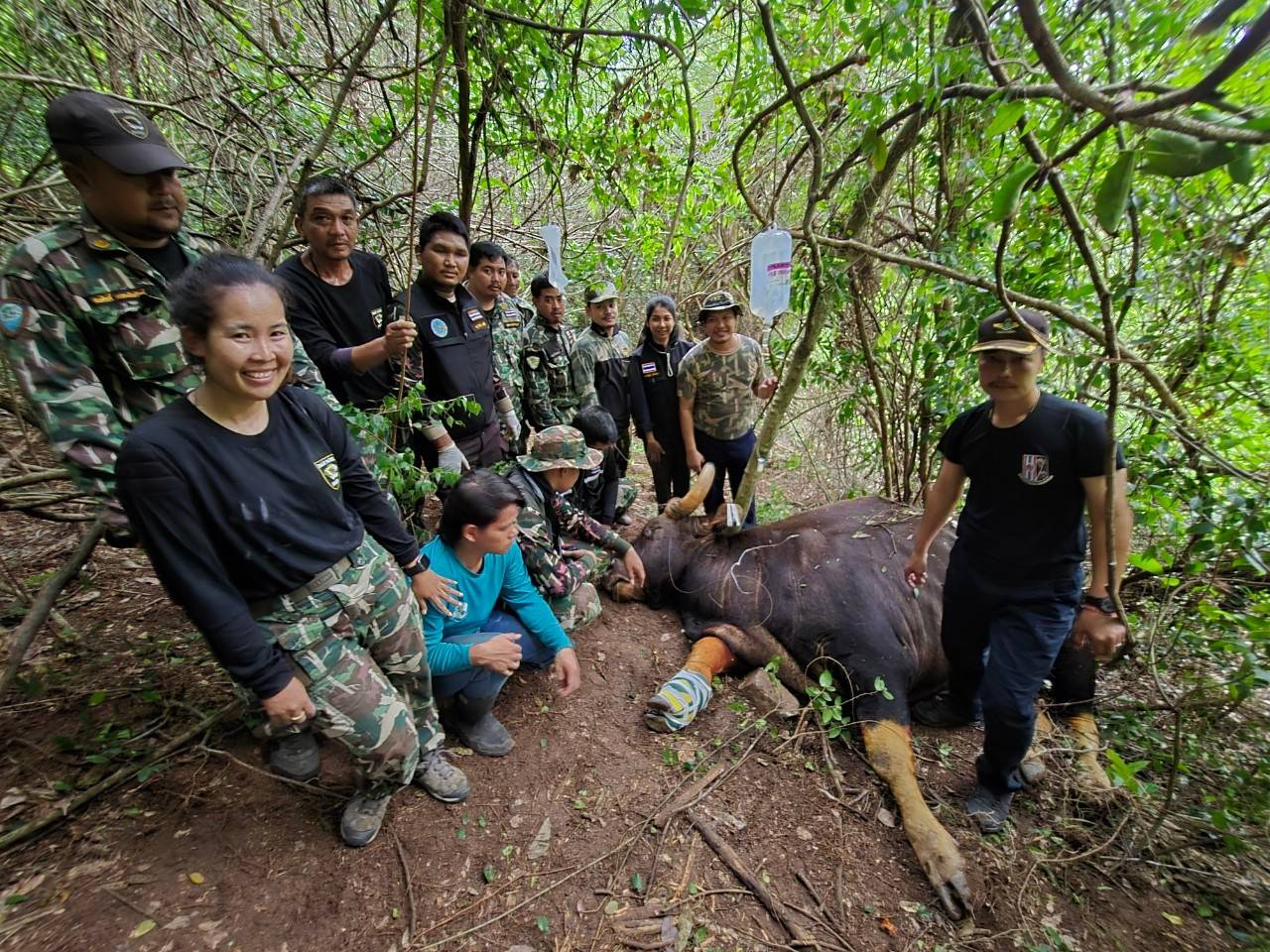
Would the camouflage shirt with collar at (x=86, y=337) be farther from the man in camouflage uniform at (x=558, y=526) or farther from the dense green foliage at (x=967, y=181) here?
the man in camouflage uniform at (x=558, y=526)

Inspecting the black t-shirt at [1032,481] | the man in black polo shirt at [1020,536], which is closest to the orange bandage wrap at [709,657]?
the man in black polo shirt at [1020,536]

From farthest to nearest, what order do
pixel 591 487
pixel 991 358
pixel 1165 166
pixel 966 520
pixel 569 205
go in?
pixel 569 205, pixel 591 487, pixel 966 520, pixel 991 358, pixel 1165 166

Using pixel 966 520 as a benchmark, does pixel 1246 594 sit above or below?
below

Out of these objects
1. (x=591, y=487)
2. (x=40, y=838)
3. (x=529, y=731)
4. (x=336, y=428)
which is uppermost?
(x=336, y=428)

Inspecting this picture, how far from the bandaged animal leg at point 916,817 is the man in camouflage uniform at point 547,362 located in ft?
10.2

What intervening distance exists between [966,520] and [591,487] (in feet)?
8.18

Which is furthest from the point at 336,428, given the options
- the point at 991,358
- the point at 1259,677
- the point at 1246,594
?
the point at 1246,594

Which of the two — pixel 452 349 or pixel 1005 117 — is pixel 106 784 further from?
pixel 1005 117

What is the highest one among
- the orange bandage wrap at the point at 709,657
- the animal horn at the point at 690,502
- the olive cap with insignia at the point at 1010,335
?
the olive cap with insignia at the point at 1010,335

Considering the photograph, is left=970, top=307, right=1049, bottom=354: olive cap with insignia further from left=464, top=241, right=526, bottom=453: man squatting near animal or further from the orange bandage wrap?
left=464, top=241, right=526, bottom=453: man squatting near animal

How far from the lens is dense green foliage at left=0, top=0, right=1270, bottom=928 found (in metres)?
1.58

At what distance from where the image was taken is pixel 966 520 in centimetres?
268

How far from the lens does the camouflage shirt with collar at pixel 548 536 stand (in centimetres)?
312

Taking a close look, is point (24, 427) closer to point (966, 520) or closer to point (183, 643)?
point (183, 643)
